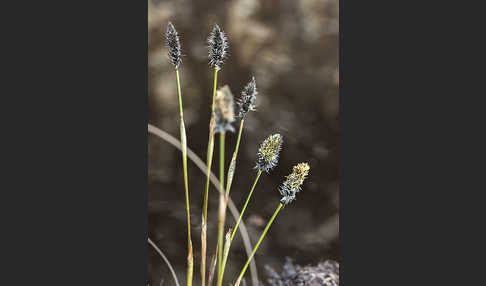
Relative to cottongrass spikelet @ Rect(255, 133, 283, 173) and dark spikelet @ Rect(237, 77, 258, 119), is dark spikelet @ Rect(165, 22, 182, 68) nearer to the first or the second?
dark spikelet @ Rect(237, 77, 258, 119)

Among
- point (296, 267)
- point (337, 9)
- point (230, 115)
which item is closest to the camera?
point (230, 115)

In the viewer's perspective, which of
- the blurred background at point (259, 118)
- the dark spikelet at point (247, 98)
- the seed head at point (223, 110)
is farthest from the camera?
the blurred background at point (259, 118)

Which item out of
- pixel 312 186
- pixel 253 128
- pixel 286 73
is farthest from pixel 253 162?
pixel 286 73

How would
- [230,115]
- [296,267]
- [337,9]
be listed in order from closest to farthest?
[230,115] → [337,9] → [296,267]

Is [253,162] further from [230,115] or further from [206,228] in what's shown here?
[230,115]

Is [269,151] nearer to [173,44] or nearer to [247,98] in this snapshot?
[247,98]

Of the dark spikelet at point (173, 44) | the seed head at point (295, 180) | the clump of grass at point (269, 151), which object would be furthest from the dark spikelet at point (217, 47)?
the seed head at point (295, 180)

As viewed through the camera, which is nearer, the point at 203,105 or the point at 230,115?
the point at 230,115

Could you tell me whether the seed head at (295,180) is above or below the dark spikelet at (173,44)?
below

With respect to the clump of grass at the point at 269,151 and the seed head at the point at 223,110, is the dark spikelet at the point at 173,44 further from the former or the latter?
the clump of grass at the point at 269,151
